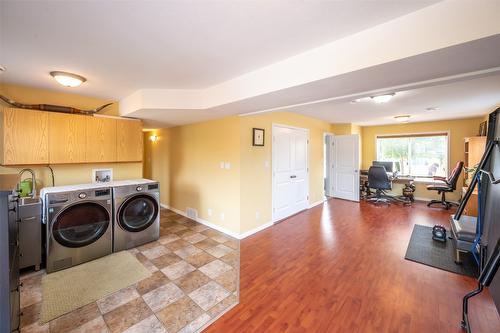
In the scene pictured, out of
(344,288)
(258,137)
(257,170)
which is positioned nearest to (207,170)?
(257,170)

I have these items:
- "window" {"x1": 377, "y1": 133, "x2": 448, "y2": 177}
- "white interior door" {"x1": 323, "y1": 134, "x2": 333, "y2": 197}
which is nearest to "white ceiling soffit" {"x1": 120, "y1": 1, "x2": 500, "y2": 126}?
"white interior door" {"x1": 323, "y1": 134, "x2": 333, "y2": 197}

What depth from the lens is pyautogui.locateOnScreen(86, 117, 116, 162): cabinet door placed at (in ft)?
10.4

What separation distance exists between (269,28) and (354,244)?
3219 millimetres

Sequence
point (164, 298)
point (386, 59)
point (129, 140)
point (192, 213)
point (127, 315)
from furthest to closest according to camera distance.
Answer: point (192, 213), point (129, 140), point (164, 298), point (127, 315), point (386, 59)

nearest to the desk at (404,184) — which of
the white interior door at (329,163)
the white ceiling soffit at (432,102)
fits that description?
the white interior door at (329,163)

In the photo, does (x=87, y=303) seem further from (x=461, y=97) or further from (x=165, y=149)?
(x=461, y=97)

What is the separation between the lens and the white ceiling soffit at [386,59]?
1266 millimetres

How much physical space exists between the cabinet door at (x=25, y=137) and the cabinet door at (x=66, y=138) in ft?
0.20

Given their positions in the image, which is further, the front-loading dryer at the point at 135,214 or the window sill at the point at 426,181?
the window sill at the point at 426,181

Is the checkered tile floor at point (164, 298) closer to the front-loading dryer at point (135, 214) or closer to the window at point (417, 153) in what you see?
the front-loading dryer at point (135, 214)

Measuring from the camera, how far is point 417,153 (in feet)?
21.0

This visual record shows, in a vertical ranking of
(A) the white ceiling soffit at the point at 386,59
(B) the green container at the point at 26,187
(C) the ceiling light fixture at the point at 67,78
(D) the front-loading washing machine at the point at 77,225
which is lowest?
(D) the front-loading washing machine at the point at 77,225

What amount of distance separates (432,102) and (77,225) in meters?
6.03

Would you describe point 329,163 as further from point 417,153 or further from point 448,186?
point 448,186
